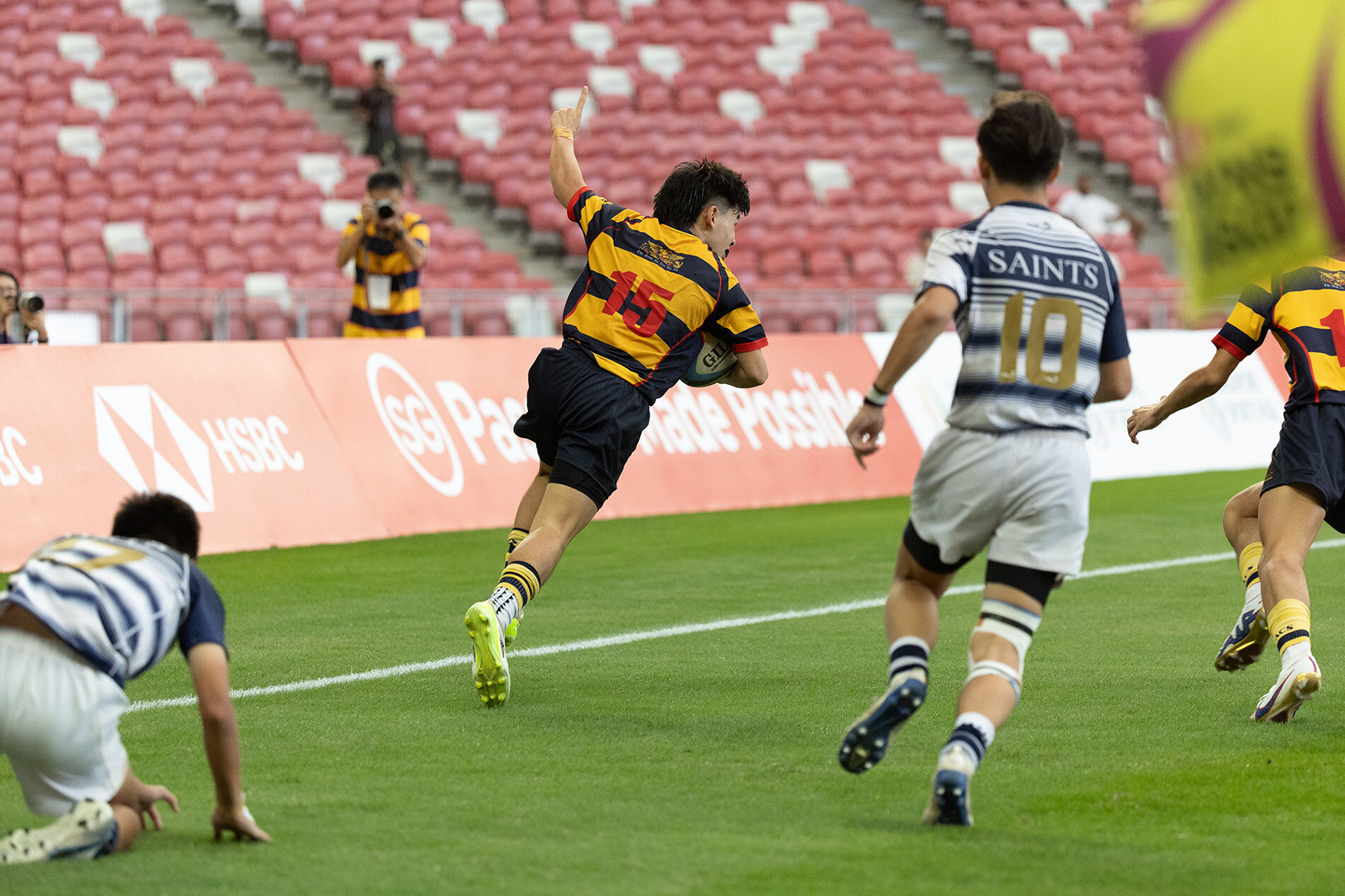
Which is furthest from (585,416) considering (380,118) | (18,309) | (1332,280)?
(380,118)

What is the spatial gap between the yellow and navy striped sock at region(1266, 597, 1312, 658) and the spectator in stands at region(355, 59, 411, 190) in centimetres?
1647

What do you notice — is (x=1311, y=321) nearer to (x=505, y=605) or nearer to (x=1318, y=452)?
(x=1318, y=452)

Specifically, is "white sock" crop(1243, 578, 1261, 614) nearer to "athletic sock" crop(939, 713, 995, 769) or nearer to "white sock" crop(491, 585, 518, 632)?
"athletic sock" crop(939, 713, 995, 769)

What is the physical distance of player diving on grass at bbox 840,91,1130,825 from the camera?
4.65m

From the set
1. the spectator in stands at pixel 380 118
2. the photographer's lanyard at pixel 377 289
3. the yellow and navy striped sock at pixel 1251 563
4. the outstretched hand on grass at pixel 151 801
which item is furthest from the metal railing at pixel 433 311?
the outstretched hand on grass at pixel 151 801

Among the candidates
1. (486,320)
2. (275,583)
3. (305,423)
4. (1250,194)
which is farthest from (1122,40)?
(1250,194)

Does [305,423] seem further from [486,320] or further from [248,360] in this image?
[486,320]

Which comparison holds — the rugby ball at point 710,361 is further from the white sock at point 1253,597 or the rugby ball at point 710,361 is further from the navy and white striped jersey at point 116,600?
the navy and white striped jersey at point 116,600

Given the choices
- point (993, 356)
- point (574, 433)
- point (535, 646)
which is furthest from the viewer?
point (535, 646)

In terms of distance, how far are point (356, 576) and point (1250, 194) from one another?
763 centimetres

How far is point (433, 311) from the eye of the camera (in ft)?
55.6

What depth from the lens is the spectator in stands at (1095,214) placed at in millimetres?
22469

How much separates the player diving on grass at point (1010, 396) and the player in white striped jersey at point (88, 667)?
1683 mm

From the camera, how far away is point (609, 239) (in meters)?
6.70
